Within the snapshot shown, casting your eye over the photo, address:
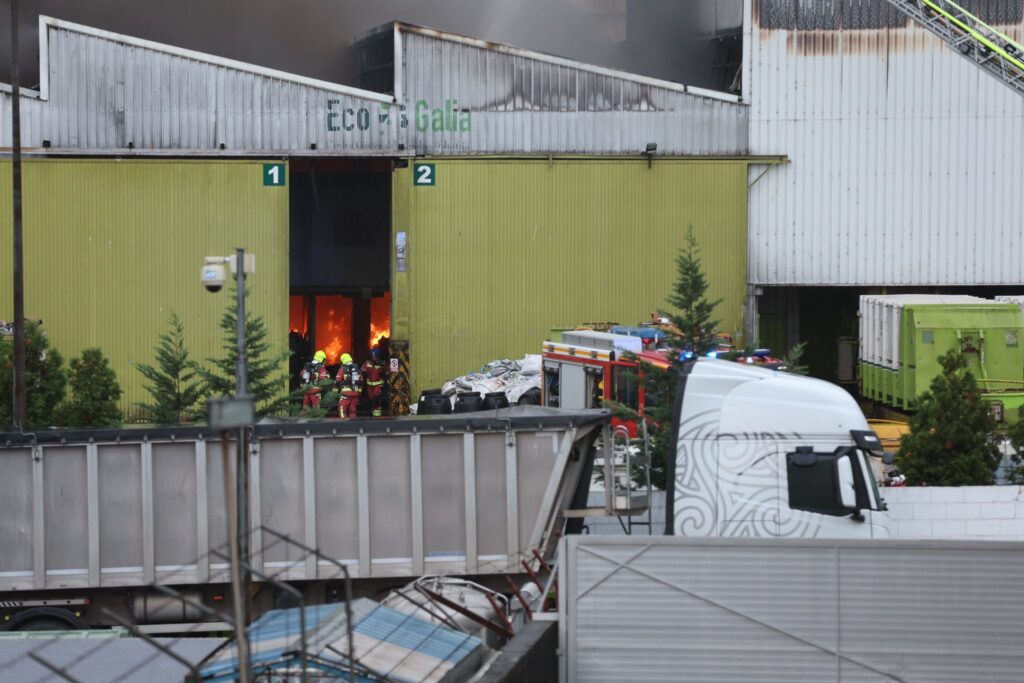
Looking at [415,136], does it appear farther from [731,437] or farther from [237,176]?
[731,437]

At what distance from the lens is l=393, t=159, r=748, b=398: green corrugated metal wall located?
28.8 metres

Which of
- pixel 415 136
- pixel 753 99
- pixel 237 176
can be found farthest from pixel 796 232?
pixel 237 176

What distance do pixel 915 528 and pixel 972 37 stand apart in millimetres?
17556

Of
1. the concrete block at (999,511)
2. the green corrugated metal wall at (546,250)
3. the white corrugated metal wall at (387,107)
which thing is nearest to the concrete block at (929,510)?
the concrete block at (999,511)

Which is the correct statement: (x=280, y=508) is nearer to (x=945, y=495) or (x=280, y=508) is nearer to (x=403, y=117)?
(x=945, y=495)

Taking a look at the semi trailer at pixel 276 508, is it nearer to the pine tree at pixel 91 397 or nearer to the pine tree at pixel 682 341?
the pine tree at pixel 682 341

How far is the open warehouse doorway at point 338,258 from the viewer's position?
35.9m

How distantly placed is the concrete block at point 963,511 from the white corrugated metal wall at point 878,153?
16.9 metres

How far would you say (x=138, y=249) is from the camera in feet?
93.7

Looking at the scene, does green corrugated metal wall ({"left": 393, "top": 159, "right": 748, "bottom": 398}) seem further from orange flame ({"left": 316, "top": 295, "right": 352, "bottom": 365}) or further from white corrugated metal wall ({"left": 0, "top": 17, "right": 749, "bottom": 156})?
orange flame ({"left": 316, "top": 295, "right": 352, "bottom": 365})

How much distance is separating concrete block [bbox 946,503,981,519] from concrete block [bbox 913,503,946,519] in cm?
5

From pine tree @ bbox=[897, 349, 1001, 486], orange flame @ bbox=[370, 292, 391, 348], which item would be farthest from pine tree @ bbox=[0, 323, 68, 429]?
orange flame @ bbox=[370, 292, 391, 348]

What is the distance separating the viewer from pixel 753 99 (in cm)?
2872

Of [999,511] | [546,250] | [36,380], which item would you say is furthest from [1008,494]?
[546,250]
